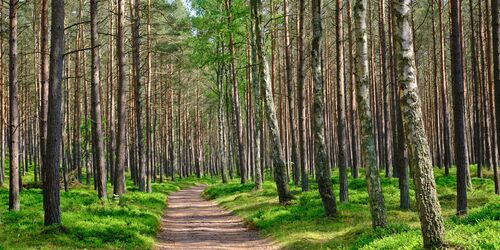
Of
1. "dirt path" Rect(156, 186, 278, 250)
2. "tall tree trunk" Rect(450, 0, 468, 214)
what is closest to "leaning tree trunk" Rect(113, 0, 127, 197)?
"dirt path" Rect(156, 186, 278, 250)

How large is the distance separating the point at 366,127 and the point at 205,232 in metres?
6.36

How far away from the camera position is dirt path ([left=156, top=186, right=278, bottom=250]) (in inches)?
486

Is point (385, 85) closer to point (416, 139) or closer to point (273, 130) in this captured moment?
point (273, 130)

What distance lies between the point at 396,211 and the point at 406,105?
8376 mm

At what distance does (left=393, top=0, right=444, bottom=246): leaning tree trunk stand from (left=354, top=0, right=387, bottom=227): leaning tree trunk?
313 centimetres

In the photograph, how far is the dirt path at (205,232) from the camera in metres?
12.3

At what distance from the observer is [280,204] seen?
18.4 m

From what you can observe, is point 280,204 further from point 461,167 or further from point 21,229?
point 21,229

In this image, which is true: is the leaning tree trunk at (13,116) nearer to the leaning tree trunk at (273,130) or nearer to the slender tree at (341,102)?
the leaning tree trunk at (273,130)

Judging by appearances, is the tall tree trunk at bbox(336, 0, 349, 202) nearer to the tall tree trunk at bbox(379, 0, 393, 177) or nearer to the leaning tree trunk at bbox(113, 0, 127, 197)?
the tall tree trunk at bbox(379, 0, 393, 177)

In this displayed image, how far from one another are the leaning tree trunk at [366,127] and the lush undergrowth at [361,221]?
54 centimetres

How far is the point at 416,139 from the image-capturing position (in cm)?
751

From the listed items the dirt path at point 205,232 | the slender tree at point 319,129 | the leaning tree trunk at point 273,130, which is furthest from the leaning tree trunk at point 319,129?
the leaning tree trunk at point 273,130

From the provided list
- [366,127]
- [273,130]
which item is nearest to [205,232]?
[273,130]
